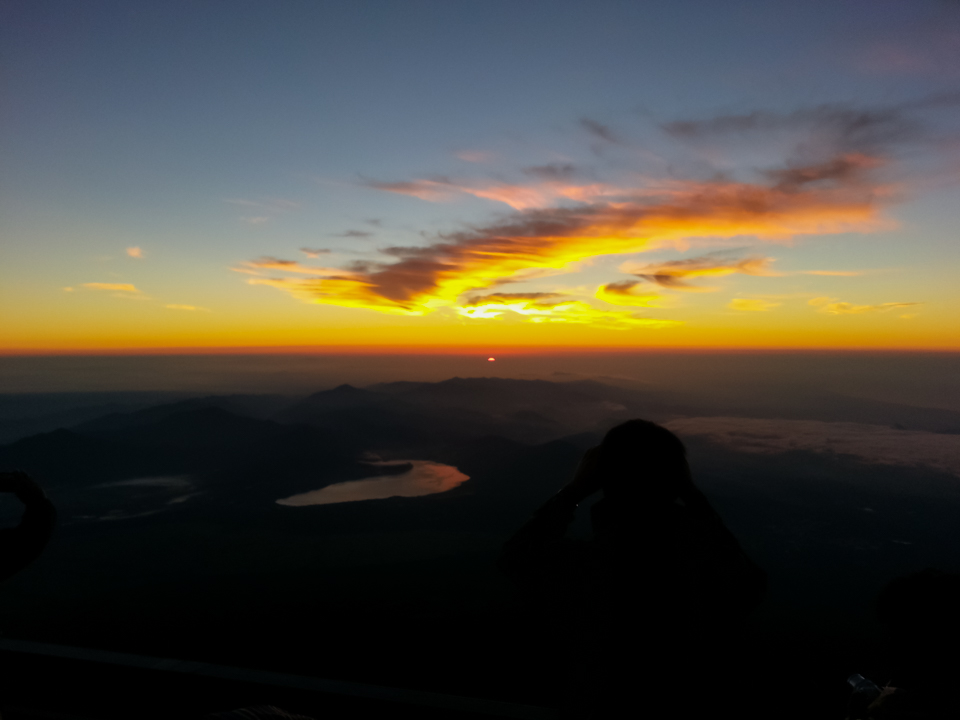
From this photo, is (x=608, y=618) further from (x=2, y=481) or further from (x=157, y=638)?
(x=157, y=638)

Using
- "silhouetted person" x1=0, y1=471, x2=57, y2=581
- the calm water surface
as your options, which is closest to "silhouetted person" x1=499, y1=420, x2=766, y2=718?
"silhouetted person" x1=0, y1=471, x2=57, y2=581

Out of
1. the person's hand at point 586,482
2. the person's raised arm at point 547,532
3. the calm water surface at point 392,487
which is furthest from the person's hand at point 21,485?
the calm water surface at point 392,487

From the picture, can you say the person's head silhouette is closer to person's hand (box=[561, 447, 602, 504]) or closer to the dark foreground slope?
person's hand (box=[561, 447, 602, 504])

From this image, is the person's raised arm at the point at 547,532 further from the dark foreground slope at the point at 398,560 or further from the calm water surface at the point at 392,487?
the calm water surface at the point at 392,487

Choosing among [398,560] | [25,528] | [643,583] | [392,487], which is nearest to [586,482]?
[643,583]

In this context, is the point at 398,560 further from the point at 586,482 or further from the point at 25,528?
the point at 586,482

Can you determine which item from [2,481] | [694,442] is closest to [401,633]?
[2,481]
